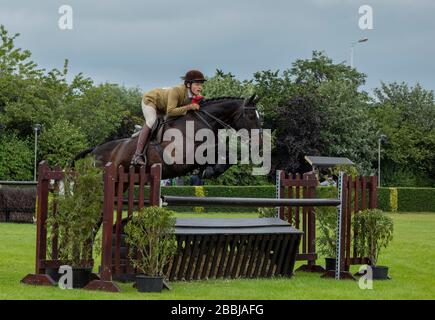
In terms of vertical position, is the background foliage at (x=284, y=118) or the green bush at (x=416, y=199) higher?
the background foliage at (x=284, y=118)

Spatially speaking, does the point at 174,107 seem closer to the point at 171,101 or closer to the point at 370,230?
the point at 171,101

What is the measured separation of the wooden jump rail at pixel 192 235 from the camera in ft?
33.4

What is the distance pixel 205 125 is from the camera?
12.8 meters

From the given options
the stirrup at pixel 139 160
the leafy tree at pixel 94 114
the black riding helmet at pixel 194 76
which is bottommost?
the stirrup at pixel 139 160

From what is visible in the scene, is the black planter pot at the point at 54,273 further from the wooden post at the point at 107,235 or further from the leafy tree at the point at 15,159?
the leafy tree at the point at 15,159

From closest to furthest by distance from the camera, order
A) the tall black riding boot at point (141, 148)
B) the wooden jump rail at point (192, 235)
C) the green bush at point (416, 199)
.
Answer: the wooden jump rail at point (192, 235)
the tall black riding boot at point (141, 148)
the green bush at point (416, 199)

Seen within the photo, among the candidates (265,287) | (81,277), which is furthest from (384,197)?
(81,277)

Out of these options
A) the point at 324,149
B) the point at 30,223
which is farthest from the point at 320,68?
the point at 30,223

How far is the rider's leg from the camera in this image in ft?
42.0

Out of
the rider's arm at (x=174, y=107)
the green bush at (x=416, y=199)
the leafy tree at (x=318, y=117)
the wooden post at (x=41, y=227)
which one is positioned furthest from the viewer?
the leafy tree at (x=318, y=117)

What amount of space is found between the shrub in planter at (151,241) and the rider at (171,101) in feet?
9.06

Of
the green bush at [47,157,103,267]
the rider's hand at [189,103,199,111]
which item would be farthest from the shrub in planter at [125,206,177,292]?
the rider's hand at [189,103,199,111]

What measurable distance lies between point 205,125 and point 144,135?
89 centimetres

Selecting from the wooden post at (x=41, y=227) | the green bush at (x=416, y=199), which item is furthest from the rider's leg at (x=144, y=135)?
the green bush at (x=416, y=199)
